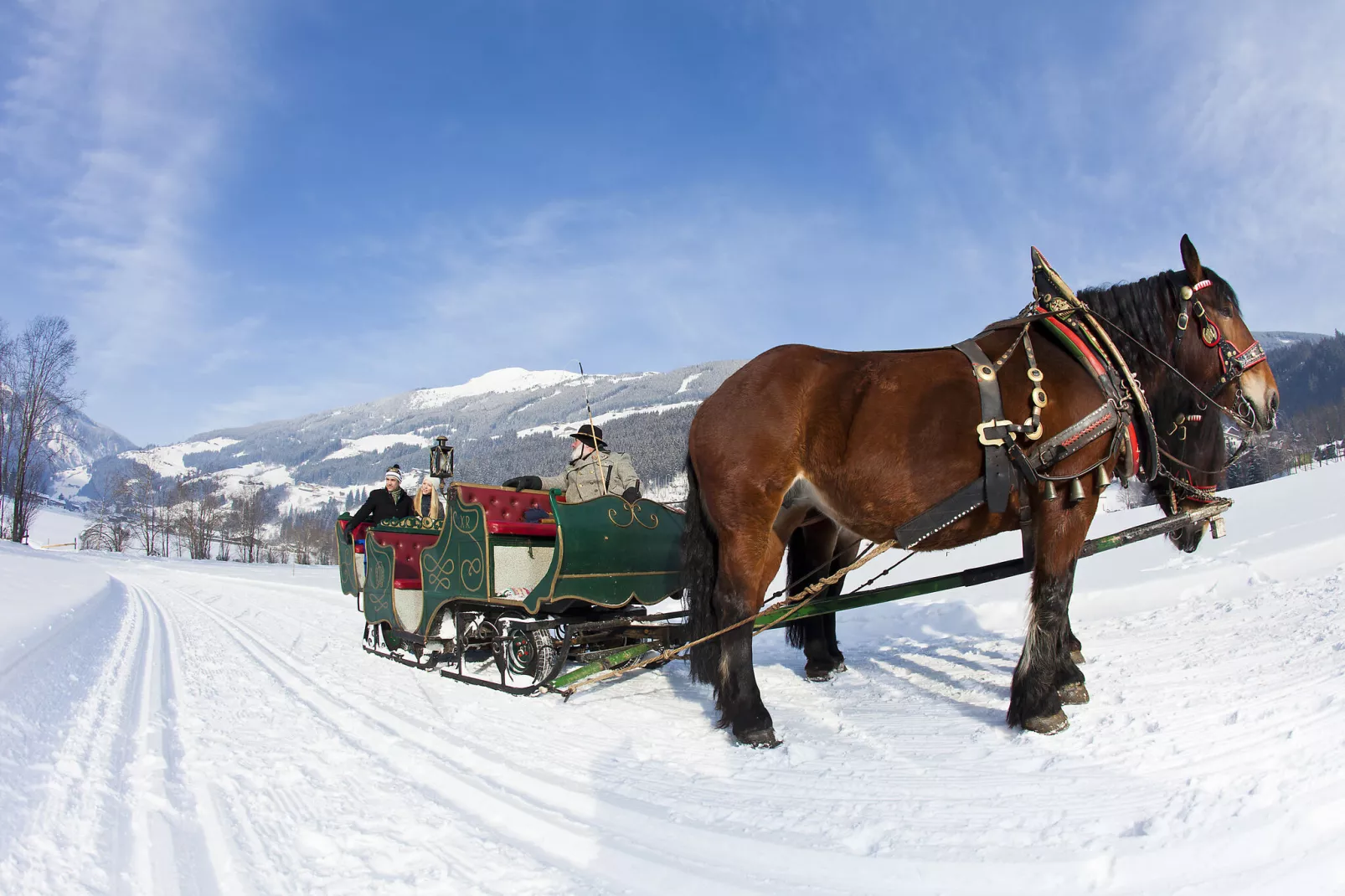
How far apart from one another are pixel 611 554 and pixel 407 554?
270 cm

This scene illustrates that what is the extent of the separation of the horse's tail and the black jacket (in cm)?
500

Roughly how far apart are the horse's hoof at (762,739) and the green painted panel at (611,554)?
4.48 ft

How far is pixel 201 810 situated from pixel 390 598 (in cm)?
407

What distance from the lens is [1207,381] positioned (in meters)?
3.85

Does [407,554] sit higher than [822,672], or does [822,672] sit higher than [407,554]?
[407,554]

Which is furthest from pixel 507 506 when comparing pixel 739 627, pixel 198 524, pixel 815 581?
pixel 198 524

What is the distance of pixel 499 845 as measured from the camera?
263 cm

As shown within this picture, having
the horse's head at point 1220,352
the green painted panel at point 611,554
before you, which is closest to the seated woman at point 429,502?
the green painted panel at point 611,554

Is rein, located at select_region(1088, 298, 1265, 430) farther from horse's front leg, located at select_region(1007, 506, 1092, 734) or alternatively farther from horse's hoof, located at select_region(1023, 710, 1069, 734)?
horse's hoof, located at select_region(1023, 710, 1069, 734)

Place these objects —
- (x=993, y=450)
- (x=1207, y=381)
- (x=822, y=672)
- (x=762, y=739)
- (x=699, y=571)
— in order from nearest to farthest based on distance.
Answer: (x=993, y=450)
(x=762, y=739)
(x=1207, y=381)
(x=699, y=571)
(x=822, y=672)

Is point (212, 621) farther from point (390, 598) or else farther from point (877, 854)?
point (877, 854)

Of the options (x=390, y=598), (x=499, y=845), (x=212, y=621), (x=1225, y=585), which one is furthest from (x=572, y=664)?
(x=212, y=621)

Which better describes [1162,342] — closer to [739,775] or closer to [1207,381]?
[1207,381]

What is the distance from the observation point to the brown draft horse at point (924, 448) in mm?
3586
